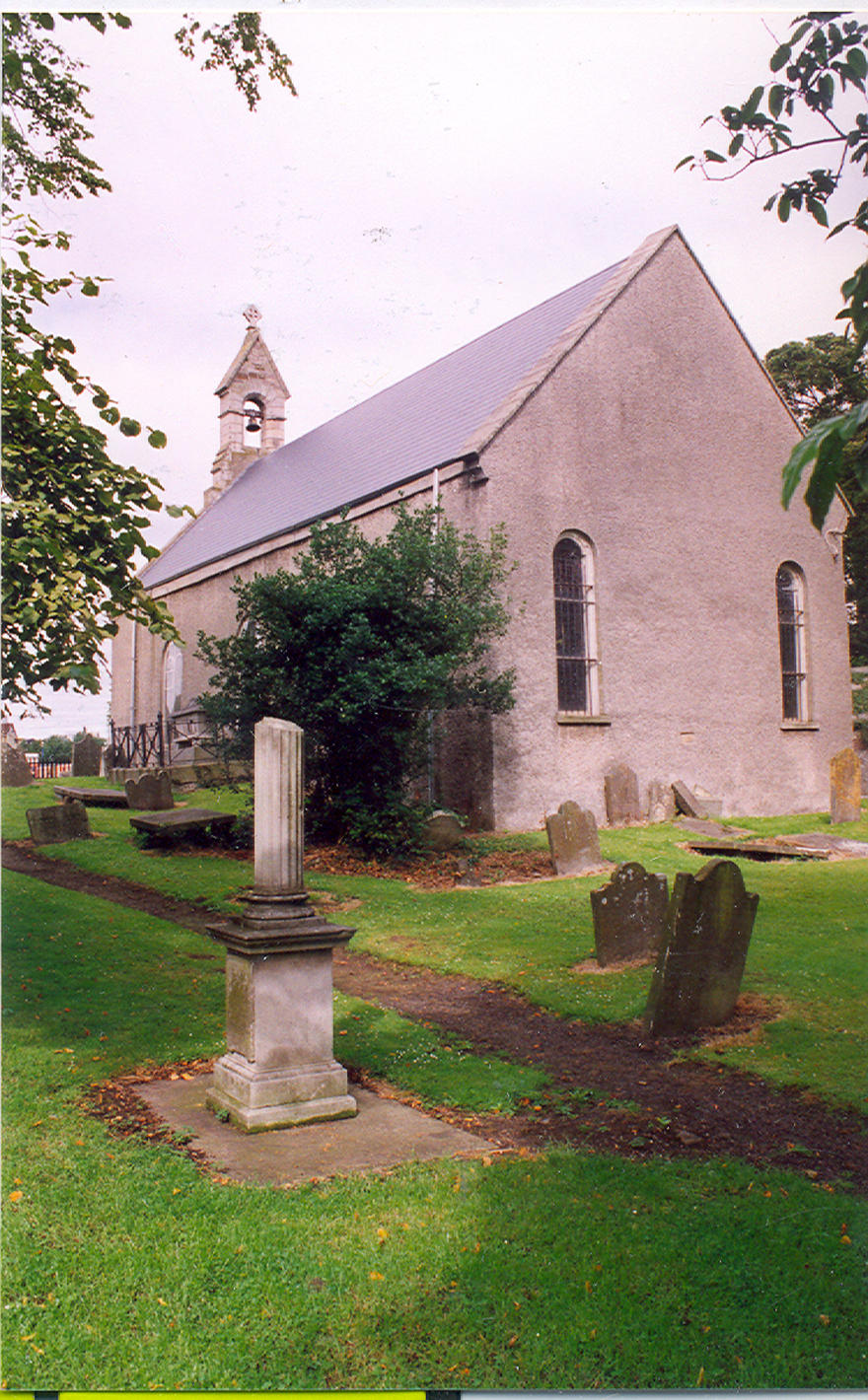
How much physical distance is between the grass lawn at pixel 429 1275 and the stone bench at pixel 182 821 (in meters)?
4.98

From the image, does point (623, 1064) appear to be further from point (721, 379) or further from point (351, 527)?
point (351, 527)

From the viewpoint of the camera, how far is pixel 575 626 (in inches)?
417

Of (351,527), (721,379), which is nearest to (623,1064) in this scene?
(721,379)

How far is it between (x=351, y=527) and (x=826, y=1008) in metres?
6.76

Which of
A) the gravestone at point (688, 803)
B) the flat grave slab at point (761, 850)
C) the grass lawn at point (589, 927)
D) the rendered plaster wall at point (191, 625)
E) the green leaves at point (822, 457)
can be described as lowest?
the grass lawn at point (589, 927)

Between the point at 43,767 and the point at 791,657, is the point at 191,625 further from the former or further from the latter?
the point at 791,657

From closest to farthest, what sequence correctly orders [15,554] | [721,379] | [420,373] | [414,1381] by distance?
[414,1381]
[15,554]
[420,373]
[721,379]

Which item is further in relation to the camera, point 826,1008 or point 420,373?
point 420,373

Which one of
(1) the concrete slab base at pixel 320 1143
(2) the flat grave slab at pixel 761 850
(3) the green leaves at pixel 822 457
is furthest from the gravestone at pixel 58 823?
(3) the green leaves at pixel 822 457

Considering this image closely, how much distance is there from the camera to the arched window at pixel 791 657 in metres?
7.31

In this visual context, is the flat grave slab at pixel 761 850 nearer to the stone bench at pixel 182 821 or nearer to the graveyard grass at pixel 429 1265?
the graveyard grass at pixel 429 1265

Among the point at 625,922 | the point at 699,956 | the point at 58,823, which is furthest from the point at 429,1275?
the point at 58,823

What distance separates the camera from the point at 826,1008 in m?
5.30

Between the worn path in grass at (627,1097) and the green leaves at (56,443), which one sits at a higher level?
the green leaves at (56,443)
